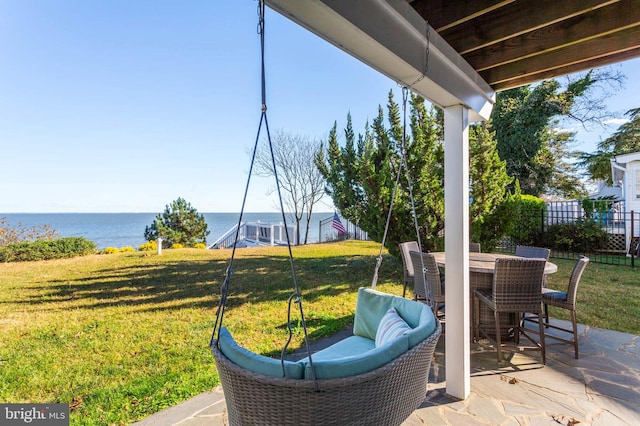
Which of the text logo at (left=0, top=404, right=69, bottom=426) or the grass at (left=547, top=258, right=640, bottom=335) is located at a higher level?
the grass at (left=547, top=258, right=640, bottom=335)

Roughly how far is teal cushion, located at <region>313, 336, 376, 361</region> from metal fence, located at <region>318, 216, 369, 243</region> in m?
8.80

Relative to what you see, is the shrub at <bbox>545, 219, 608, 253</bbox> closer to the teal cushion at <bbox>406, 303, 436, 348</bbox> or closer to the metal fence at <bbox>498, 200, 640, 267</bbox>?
Answer: the metal fence at <bbox>498, 200, 640, 267</bbox>

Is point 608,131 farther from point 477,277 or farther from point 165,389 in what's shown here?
point 165,389

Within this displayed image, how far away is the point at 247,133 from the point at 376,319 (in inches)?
419

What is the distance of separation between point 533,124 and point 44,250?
16.3 metres

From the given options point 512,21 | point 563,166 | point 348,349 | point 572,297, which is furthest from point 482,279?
point 563,166

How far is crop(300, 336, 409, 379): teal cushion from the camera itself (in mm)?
1117

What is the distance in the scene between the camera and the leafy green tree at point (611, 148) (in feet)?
40.3

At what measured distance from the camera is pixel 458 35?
1.97 metres

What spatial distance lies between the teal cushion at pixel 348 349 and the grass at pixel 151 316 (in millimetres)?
1108

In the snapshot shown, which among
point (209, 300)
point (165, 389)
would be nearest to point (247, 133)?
point (209, 300)

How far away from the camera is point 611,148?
42.2 feet

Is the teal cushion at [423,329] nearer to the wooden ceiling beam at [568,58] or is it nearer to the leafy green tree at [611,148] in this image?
the wooden ceiling beam at [568,58]

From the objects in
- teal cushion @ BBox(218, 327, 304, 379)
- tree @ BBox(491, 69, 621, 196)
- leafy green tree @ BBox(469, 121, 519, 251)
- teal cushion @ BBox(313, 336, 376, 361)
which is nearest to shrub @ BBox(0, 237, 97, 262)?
teal cushion @ BBox(313, 336, 376, 361)
